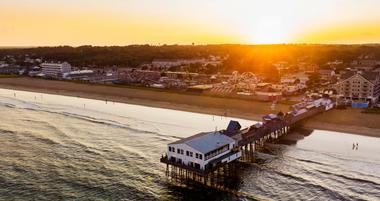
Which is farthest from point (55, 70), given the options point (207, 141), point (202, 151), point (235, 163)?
point (202, 151)

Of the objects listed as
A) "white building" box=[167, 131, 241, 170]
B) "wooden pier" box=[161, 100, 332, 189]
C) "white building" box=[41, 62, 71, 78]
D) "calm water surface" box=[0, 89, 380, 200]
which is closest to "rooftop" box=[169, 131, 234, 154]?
"white building" box=[167, 131, 241, 170]

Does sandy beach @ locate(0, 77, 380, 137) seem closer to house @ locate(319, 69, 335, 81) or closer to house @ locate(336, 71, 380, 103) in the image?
house @ locate(336, 71, 380, 103)

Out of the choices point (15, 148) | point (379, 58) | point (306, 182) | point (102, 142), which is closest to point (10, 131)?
point (15, 148)

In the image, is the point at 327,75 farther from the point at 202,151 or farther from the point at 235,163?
the point at 202,151

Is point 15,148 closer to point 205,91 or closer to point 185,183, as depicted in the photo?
point 185,183

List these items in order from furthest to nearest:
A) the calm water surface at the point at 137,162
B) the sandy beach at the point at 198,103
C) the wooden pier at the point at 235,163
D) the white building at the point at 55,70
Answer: the white building at the point at 55,70 → the sandy beach at the point at 198,103 → the wooden pier at the point at 235,163 → the calm water surface at the point at 137,162

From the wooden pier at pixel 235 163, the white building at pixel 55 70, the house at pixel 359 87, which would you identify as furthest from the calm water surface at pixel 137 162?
the white building at pixel 55 70

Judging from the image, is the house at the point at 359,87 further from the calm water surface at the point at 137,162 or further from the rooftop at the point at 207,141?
the rooftop at the point at 207,141
